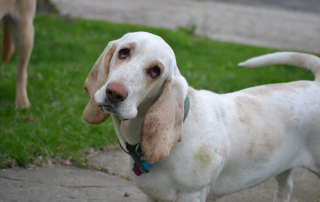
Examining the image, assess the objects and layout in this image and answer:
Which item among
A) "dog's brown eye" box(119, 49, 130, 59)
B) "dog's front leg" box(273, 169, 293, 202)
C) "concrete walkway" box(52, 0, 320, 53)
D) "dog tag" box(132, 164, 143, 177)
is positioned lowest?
"concrete walkway" box(52, 0, 320, 53)

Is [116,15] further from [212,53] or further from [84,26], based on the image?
[212,53]

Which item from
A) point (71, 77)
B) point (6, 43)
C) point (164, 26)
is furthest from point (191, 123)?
point (164, 26)

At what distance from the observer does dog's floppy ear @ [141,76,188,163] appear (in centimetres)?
241

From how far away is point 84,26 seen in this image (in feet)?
30.8

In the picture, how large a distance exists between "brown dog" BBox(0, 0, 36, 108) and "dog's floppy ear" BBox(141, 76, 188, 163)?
261 centimetres

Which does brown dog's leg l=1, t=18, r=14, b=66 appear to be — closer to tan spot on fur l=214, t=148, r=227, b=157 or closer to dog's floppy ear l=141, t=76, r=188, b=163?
dog's floppy ear l=141, t=76, r=188, b=163

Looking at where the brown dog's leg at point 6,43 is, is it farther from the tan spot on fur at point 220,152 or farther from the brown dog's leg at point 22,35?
the tan spot on fur at point 220,152

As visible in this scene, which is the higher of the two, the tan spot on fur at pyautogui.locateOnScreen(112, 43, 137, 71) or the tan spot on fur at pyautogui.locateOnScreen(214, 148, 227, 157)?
the tan spot on fur at pyautogui.locateOnScreen(112, 43, 137, 71)

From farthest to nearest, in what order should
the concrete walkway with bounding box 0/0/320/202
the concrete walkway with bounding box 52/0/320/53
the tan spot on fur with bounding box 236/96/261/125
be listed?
the concrete walkway with bounding box 52/0/320/53 → the concrete walkway with bounding box 0/0/320/202 → the tan spot on fur with bounding box 236/96/261/125

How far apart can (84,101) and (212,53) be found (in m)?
4.25

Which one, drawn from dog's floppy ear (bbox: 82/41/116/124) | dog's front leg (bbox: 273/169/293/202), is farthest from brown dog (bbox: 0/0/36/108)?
dog's front leg (bbox: 273/169/293/202)

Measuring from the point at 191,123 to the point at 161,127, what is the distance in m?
0.40

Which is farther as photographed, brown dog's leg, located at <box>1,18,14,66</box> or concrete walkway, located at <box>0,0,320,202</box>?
brown dog's leg, located at <box>1,18,14,66</box>

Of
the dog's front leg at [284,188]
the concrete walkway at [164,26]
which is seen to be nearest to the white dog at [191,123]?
the dog's front leg at [284,188]
